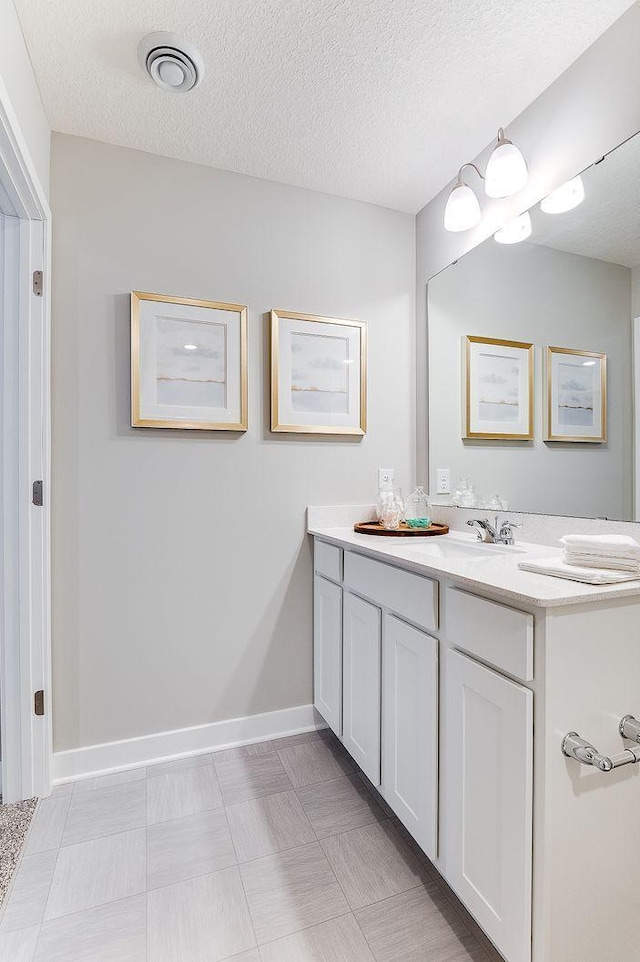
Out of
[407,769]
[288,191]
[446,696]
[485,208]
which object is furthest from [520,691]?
[288,191]

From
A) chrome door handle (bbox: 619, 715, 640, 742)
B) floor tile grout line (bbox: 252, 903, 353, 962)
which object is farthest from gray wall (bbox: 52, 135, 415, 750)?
chrome door handle (bbox: 619, 715, 640, 742)

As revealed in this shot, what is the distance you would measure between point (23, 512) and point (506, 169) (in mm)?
2000

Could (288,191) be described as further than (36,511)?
Yes

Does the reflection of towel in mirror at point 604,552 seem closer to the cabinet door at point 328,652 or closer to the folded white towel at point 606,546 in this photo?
the folded white towel at point 606,546

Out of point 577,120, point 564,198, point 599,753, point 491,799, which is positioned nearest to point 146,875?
point 491,799

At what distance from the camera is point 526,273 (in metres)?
1.68

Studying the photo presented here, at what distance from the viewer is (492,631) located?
1.00 m

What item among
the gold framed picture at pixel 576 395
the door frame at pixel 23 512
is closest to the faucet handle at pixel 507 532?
the gold framed picture at pixel 576 395

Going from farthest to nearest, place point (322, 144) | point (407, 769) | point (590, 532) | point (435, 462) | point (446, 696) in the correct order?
point (435, 462) < point (322, 144) < point (590, 532) < point (407, 769) < point (446, 696)

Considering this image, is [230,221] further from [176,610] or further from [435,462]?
[176,610]

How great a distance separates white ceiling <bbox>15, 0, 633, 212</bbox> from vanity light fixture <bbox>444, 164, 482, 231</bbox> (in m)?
0.21

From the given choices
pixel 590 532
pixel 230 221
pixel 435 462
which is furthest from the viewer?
pixel 435 462

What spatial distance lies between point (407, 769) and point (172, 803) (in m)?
0.86

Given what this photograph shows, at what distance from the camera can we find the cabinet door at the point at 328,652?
1.81m
